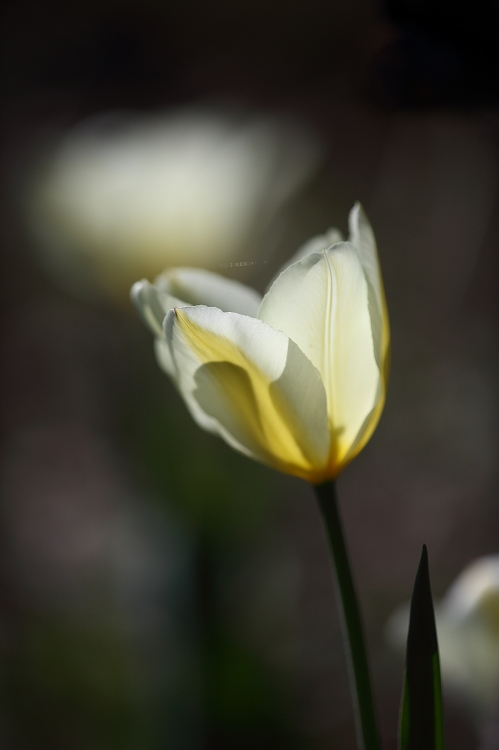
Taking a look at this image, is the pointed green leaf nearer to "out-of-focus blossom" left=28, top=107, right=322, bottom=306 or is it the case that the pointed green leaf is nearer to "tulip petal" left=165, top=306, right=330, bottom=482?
"tulip petal" left=165, top=306, right=330, bottom=482

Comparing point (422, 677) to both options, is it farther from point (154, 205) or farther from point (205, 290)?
point (154, 205)

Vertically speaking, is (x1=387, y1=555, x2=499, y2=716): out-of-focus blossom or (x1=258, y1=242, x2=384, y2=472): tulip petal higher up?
(x1=258, y1=242, x2=384, y2=472): tulip petal

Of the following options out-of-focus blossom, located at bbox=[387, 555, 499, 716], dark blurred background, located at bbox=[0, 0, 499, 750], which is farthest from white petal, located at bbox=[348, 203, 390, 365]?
dark blurred background, located at bbox=[0, 0, 499, 750]

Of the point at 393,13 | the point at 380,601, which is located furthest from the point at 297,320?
the point at 380,601

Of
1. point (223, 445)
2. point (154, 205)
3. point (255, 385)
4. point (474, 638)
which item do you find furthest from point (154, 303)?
point (223, 445)

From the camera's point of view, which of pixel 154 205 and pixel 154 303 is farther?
pixel 154 205

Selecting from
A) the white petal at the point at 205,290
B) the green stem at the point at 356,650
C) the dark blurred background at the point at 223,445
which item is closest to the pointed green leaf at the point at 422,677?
the green stem at the point at 356,650
